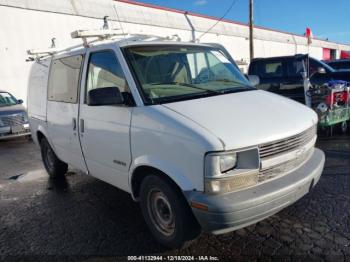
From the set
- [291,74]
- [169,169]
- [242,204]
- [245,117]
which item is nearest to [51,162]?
[169,169]

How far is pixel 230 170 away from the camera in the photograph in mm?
2828

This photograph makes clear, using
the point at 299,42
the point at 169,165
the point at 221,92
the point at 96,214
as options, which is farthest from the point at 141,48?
the point at 299,42

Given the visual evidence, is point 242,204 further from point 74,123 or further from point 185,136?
point 74,123

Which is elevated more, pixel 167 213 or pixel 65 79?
pixel 65 79

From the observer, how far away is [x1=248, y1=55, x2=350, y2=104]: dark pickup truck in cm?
855

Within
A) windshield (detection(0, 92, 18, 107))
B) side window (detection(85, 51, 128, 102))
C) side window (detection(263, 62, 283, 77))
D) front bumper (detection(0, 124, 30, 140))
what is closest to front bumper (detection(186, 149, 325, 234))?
side window (detection(85, 51, 128, 102))

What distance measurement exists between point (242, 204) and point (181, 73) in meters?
1.75

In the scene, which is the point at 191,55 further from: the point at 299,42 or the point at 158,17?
the point at 299,42

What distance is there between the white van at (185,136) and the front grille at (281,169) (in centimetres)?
1

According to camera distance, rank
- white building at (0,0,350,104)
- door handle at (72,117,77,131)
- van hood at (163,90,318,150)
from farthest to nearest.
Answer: white building at (0,0,350,104) < door handle at (72,117,77,131) < van hood at (163,90,318,150)

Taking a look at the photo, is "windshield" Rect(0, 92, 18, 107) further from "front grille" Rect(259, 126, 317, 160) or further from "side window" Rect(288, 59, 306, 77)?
"front grille" Rect(259, 126, 317, 160)

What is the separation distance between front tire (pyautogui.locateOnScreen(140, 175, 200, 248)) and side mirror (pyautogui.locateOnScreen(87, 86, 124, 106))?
2.78ft

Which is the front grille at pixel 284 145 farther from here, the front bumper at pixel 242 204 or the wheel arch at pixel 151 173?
the wheel arch at pixel 151 173

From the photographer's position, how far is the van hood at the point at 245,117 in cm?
285
